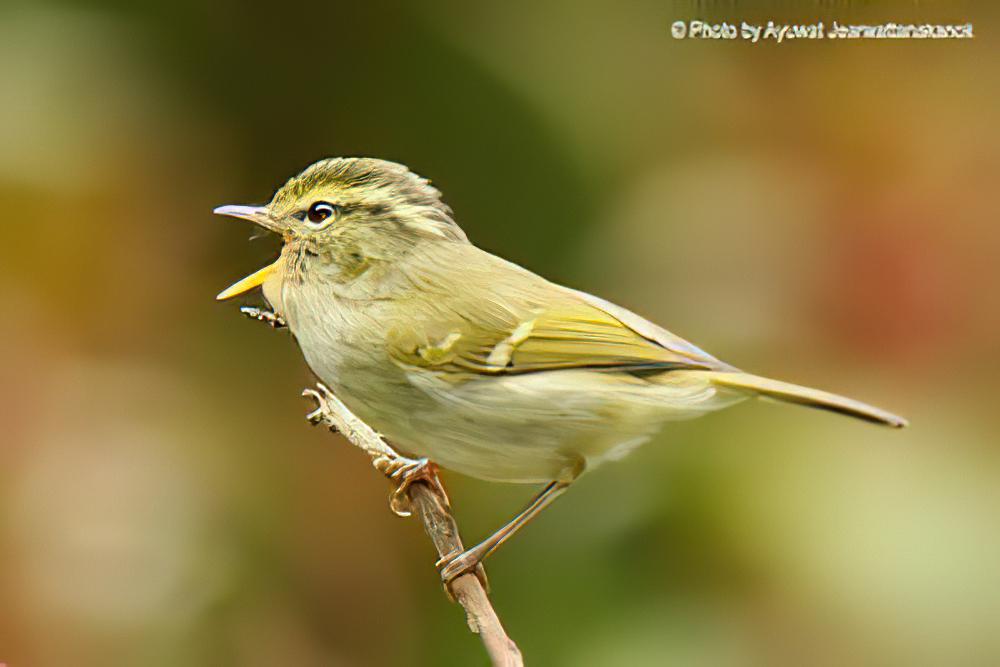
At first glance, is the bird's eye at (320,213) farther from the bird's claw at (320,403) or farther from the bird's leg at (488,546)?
the bird's leg at (488,546)

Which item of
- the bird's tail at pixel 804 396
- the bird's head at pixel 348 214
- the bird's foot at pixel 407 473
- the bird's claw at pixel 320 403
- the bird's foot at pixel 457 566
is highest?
the bird's head at pixel 348 214

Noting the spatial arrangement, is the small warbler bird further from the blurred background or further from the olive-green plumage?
the blurred background

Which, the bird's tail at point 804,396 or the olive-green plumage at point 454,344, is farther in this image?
the olive-green plumage at point 454,344

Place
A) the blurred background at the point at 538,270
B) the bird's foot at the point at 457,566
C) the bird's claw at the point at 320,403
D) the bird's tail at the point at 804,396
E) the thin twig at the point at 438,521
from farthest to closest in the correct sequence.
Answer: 1. the blurred background at the point at 538,270
2. the bird's claw at the point at 320,403
3. the bird's foot at the point at 457,566
4. the thin twig at the point at 438,521
5. the bird's tail at the point at 804,396

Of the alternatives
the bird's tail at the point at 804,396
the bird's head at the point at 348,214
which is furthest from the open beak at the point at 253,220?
the bird's tail at the point at 804,396

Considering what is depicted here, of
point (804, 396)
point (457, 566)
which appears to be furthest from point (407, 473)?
point (804, 396)

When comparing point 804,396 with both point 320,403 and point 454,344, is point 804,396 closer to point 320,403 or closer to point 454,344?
point 454,344

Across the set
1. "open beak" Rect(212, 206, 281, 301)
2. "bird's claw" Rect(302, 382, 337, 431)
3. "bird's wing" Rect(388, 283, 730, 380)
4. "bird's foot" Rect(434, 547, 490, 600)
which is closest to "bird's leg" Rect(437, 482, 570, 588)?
"bird's foot" Rect(434, 547, 490, 600)
